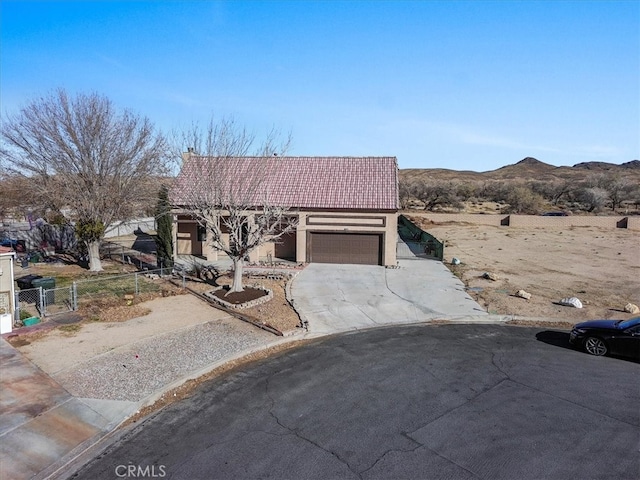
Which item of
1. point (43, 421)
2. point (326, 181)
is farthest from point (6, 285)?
point (326, 181)

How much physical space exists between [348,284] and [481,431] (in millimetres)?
13038

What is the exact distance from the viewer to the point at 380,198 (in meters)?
25.8

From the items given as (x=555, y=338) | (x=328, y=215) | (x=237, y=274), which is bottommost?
(x=555, y=338)

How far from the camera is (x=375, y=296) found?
18.9 meters

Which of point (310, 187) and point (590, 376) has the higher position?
point (310, 187)

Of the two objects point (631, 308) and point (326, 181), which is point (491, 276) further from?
point (326, 181)

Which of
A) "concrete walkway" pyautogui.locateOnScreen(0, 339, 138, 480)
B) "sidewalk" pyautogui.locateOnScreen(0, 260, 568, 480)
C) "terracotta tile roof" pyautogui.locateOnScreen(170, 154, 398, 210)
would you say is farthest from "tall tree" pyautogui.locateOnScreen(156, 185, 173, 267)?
"concrete walkway" pyautogui.locateOnScreen(0, 339, 138, 480)

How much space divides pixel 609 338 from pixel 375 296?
8.86 meters

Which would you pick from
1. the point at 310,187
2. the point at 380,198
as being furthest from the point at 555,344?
the point at 310,187

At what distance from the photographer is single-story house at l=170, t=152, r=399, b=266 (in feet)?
83.7

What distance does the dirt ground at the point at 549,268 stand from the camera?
1755cm

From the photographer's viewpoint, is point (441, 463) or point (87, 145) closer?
point (441, 463)

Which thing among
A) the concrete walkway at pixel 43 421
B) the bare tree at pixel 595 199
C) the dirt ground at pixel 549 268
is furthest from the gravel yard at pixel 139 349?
the bare tree at pixel 595 199

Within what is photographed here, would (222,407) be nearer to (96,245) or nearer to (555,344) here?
(555,344)
